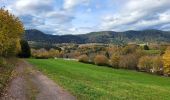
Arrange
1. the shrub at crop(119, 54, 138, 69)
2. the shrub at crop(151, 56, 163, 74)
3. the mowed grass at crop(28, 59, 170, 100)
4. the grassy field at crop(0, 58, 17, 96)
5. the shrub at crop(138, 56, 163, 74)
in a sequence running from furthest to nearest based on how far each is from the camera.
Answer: the shrub at crop(119, 54, 138, 69)
the shrub at crop(138, 56, 163, 74)
the shrub at crop(151, 56, 163, 74)
the grassy field at crop(0, 58, 17, 96)
the mowed grass at crop(28, 59, 170, 100)

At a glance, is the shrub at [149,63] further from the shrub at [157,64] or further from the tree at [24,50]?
the tree at [24,50]

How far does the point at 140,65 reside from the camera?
492 ft

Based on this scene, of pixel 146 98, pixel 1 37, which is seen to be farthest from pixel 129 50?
pixel 146 98

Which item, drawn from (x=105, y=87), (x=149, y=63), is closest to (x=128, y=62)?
(x=149, y=63)

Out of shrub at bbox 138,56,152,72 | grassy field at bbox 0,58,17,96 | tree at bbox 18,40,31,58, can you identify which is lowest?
shrub at bbox 138,56,152,72

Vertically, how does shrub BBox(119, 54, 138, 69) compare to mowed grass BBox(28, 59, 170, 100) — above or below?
below

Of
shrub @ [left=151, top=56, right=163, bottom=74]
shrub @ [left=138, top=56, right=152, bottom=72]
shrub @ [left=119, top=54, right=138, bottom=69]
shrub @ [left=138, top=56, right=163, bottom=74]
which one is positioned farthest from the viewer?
shrub @ [left=119, top=54, right=138, bottom=69]

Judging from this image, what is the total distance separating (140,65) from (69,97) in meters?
129

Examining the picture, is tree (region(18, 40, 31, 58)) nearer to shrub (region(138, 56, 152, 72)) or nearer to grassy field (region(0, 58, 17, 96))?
shrub (region(138, 56, 152, 72))

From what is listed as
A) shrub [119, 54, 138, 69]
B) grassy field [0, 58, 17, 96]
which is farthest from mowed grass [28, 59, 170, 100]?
shrub [119, 54, 138, 69]

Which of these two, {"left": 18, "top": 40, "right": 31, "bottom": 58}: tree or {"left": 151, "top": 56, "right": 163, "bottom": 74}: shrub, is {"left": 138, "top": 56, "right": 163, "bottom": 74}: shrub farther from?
{"left": 18, "top": 40, "right": 31, "bottom": 58}: tree

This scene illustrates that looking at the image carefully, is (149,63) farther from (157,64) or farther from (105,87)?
(105,87)

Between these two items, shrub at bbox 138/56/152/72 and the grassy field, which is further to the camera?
shrub at bbox 138/56/152/72

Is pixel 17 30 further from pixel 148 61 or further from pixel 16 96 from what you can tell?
pixel 148 61
